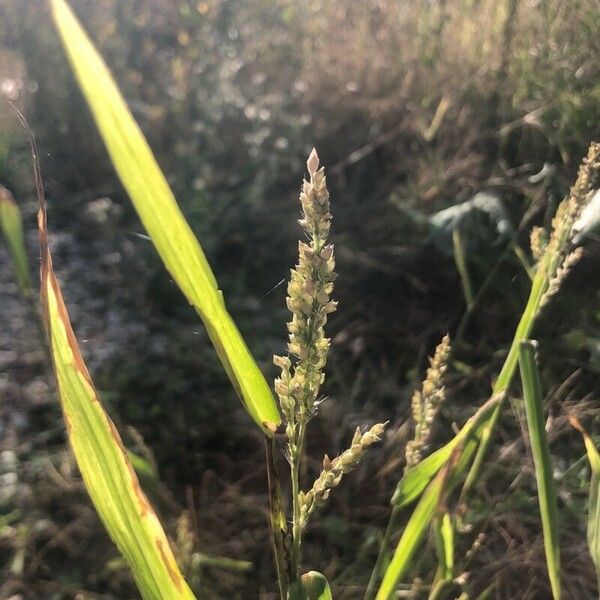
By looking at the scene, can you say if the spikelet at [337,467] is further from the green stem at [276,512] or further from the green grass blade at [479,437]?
the green grass blade at [479,437]

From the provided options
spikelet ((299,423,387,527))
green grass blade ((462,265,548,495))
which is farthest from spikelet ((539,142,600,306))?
spikelet ((299,423,387,527))

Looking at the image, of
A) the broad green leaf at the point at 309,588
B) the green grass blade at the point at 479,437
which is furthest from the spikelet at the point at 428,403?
the broad green leaf at the point at 309,588

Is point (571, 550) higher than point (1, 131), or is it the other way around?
point (1, 131)

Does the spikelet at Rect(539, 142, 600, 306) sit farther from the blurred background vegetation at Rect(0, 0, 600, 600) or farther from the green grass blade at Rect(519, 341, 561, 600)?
the blurred background vegetation at Rect(0, 0, 600, 600)

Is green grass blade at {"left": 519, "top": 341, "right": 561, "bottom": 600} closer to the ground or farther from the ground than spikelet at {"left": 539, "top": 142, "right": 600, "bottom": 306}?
closer to the ground

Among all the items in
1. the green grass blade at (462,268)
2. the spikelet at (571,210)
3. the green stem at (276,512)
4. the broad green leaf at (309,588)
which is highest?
the spikelet at (571,210)

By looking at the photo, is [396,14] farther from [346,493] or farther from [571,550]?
[571,550]

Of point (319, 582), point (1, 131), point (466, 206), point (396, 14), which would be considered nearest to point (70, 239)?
point (1, 131)
